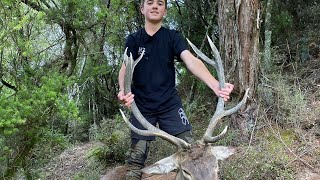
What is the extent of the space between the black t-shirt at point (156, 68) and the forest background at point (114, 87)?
2.71 ft

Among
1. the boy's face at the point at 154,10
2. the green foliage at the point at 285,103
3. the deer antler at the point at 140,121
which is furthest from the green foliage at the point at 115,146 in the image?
the boy's face at the point at 154,10

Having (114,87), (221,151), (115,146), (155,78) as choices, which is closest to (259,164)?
(221,151)

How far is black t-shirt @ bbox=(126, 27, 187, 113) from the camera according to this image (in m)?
5.01

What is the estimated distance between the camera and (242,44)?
260 inches

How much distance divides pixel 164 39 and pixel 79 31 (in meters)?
2.56

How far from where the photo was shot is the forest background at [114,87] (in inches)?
211

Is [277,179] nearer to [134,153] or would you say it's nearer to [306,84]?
[134,153]

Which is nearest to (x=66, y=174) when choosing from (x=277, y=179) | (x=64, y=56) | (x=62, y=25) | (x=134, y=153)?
(x=64, y=56)

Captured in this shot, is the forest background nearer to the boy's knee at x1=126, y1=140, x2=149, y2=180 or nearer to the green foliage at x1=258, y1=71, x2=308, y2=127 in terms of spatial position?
the green foliage at x1=258, y1=71, x2=308, y2=127

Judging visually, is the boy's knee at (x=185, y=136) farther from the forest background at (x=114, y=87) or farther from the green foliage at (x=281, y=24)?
the green foliage at (x=281, y=24)

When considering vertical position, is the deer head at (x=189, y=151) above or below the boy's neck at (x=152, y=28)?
below

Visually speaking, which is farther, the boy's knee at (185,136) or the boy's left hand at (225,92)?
the boy's knee at (185,136)

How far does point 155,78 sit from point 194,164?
1029mm

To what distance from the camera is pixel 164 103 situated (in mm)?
5043
